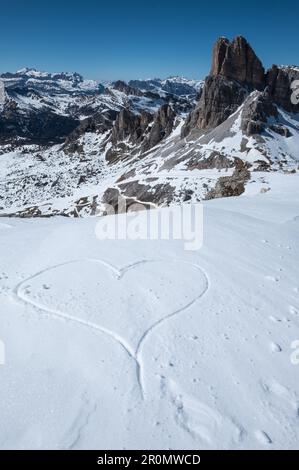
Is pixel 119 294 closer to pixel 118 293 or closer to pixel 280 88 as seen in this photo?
pixel 118 293

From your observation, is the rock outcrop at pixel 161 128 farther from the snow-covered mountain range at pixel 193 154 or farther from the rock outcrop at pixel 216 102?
the rock outcrop at pixel 216 102

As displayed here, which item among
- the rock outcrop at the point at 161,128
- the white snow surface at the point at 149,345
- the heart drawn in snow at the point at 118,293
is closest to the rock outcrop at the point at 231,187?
the white snow surface at the point at 149,345

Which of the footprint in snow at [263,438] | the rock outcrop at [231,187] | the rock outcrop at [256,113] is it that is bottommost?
the footprint in snow at [263,438]

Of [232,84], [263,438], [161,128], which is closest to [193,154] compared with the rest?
[232,84]

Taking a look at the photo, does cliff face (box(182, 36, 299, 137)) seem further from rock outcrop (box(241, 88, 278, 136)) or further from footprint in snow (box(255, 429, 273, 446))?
footprint in snow (box(255, 429, 273, 446))

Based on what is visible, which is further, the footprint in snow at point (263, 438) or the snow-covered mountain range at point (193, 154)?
the snow-covered mountain range at point (193, 154)

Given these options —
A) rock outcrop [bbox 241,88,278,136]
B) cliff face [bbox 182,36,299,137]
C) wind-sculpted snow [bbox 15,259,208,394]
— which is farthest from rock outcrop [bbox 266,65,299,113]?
wind-sculpted snow [bbox 15,259,208,394]

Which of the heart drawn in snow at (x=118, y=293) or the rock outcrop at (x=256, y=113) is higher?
the rock outcrop at (x=256, y=113)

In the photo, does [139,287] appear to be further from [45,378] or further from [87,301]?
[45,378]
